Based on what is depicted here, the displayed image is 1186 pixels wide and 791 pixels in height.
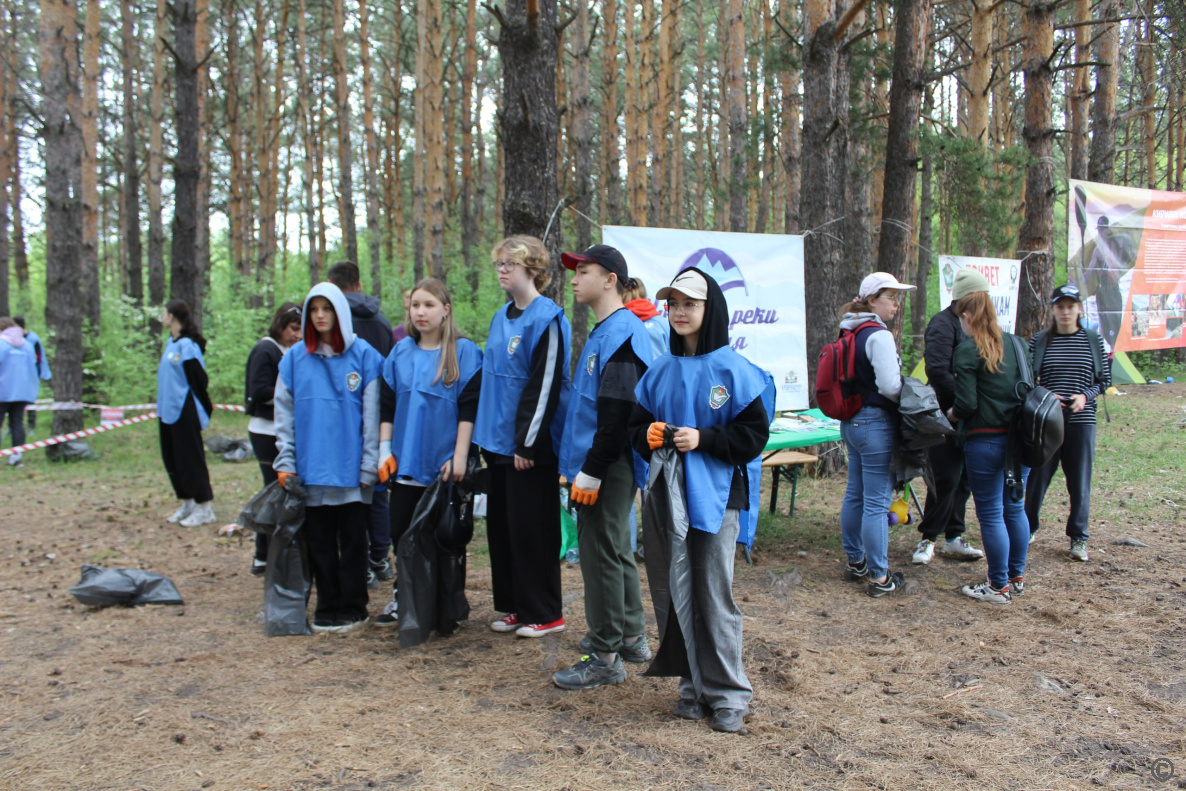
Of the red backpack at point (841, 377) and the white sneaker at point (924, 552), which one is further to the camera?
the white sneaker at point (924, 552)

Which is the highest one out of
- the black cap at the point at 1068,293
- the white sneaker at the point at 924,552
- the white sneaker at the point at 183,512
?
the black cap at the point at 1068,293

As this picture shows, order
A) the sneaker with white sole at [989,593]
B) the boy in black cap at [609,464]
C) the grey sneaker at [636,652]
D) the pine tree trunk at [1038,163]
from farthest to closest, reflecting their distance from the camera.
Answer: the pine tree trunk at [1038,163]
the sneaker with white sole at [989,593]
the grey sneaker at [636,652]
the boy in black cap at [609,464]

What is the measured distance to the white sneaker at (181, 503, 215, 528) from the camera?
6930 millimetres

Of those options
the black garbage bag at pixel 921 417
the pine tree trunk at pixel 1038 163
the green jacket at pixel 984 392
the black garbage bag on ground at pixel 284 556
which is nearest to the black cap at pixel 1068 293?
the green jacket at pixel 984 392

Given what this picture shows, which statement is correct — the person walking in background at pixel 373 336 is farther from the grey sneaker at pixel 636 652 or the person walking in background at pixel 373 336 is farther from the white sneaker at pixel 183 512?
the white sneaker at pixel 183 512

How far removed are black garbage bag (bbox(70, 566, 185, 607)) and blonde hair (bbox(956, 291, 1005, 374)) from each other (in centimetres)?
506

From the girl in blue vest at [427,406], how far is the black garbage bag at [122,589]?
1.84m

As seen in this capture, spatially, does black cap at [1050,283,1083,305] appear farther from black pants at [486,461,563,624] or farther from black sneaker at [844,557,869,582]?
black pants at [486,461,563,624]

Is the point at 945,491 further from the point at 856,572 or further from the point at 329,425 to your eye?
the point at 329,425

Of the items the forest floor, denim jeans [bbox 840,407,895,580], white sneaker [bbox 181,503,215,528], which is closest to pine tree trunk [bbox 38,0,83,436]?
white sneaker [bbox 181,503,215,528]

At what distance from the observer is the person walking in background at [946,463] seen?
15.9 ft

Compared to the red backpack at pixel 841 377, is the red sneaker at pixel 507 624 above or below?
below

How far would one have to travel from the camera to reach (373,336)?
5172mm

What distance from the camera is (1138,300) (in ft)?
38.3
